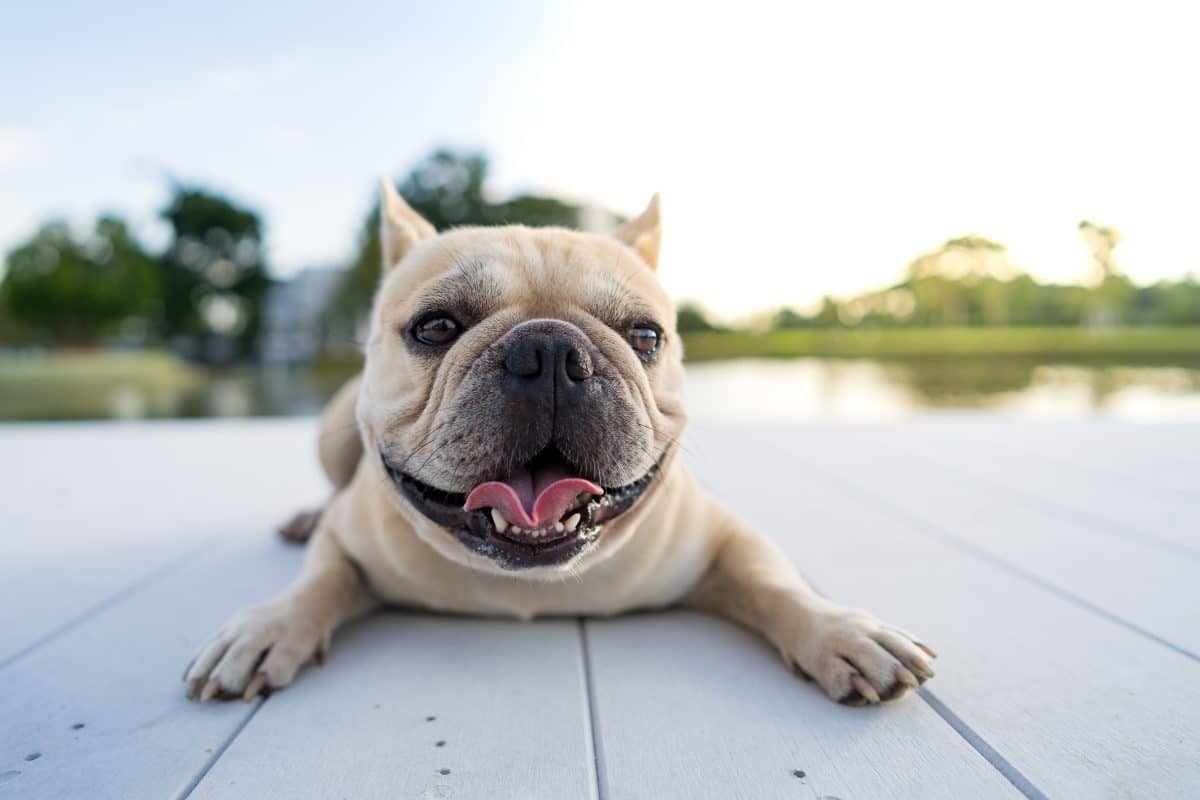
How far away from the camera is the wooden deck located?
0.94 m

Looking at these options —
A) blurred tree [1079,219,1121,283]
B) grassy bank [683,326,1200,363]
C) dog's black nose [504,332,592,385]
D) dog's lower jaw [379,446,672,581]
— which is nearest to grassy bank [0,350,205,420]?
grassy bank [683,326,1200,363]

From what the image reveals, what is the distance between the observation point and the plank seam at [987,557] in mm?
1384

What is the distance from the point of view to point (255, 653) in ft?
3.97

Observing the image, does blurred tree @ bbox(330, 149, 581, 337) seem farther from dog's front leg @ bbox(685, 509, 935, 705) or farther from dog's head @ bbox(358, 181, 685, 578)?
dog's front leg @ bbox(685, 509, 935, 705)

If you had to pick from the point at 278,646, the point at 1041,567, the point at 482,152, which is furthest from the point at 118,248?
the point at 1041,567

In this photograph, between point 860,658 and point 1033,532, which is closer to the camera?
point 860,658

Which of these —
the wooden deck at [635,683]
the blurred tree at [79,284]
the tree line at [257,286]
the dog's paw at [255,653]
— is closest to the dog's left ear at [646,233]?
the wooden deck at [635,683]

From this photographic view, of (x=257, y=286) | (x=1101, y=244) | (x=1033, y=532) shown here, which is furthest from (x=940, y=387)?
(x=257, y=286)

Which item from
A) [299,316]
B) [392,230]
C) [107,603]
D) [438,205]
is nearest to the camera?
[107,603]

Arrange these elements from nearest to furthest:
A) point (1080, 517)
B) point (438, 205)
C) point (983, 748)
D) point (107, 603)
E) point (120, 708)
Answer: point (983, 748) < point (120, 708) < point (107, 603) < point (1080, 517) < point (438, 205)

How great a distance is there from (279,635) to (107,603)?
1.98ft

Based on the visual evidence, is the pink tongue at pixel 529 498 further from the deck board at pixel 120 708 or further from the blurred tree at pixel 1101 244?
the blurred tree at pixel 1101 244

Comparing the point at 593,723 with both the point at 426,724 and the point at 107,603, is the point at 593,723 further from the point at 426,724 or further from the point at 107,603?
the point at 107,603

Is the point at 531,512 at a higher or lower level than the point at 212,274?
lower
